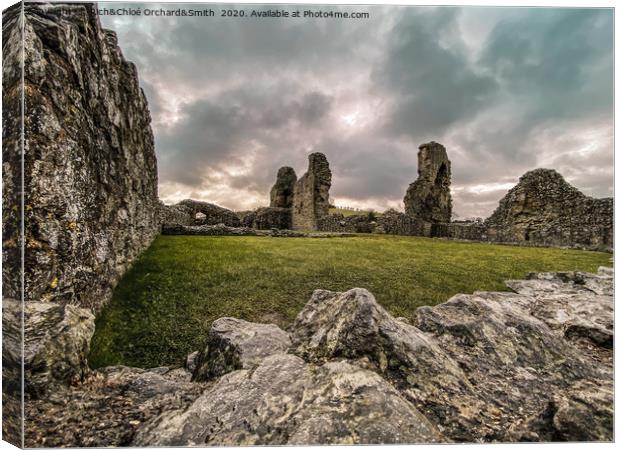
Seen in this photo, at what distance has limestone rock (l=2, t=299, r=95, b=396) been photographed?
2178 millimetres

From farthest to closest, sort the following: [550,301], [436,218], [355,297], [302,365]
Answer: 1. [436,218]
2. [550,301]
3. [355,297]
4. [302,365]

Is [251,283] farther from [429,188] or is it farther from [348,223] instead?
[429,188]

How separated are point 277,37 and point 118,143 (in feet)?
11.2

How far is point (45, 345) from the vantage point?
2238 millimetres

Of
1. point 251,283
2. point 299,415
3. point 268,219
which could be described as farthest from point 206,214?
point 299,415

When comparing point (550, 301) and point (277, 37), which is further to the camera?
point (550, 301)

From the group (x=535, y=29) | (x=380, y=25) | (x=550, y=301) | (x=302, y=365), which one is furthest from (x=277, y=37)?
(x=550, y=301)

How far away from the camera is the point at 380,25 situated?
3123mm

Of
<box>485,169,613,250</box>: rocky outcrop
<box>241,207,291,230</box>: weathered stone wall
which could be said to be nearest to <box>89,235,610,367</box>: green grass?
<box>485,169,613,250</box>: rocky outcrop

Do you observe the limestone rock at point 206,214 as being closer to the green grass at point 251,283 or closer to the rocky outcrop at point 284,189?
the rocky outcrop at point 284,189

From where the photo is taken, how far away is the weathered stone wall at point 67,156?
2.48 m

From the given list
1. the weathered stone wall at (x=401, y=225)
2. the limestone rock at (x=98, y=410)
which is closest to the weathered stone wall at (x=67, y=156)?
the limestone rock at (x=98, y=410)

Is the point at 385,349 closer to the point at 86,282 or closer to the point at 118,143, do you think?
the point at 86,282

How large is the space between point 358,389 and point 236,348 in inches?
46.9
